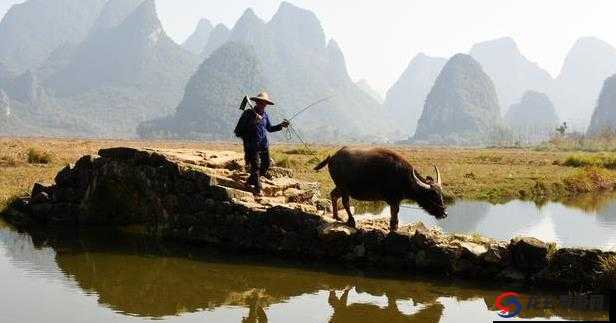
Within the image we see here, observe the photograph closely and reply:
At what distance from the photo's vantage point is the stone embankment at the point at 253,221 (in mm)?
9500

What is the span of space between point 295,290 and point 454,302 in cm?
237

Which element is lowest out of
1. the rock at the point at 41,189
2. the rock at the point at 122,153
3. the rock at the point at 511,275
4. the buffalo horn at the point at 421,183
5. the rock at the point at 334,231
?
the rock at the point at 511,275

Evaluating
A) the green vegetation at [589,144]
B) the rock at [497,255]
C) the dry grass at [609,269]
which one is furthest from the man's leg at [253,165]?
the green vegetation at [589,144]

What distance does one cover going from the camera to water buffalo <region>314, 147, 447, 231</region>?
10.6m

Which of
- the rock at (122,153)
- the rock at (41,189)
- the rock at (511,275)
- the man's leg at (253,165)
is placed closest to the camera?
the rock at (511,275)

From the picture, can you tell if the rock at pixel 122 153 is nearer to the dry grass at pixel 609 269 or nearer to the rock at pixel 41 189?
the rock at pixel 41 189

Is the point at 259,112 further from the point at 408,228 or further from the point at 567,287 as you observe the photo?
the point at 567,287

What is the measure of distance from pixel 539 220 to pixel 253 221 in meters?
10.1

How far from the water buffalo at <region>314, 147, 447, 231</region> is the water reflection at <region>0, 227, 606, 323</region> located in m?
1.51

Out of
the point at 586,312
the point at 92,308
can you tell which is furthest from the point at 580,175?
the point at 92,308

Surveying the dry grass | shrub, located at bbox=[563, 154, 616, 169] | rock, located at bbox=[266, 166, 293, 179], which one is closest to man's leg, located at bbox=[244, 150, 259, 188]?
rock, located at bbox=[266, 166, 293, 179]

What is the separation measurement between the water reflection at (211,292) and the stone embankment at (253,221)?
443 mm

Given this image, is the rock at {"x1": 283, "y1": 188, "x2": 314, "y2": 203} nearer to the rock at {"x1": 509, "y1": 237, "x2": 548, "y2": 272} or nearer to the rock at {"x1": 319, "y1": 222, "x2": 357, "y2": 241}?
the rock at {"x1": 319, "y1": 222, "x2": 357, "y2": 241}

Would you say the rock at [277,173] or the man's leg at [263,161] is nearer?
the man's leg at [263,161]
